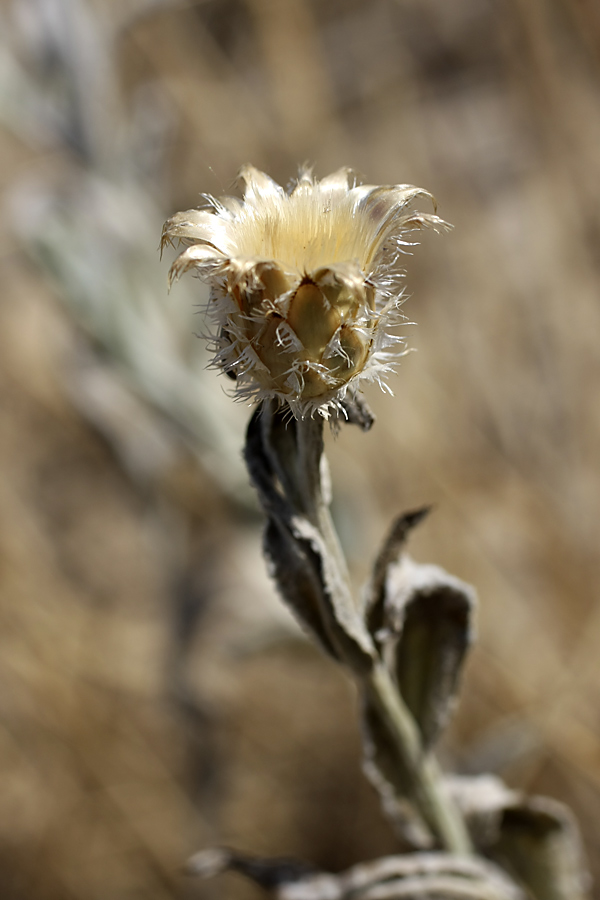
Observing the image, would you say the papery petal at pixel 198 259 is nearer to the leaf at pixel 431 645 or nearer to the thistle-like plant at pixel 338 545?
the thistle-like plant at pixel 338 545

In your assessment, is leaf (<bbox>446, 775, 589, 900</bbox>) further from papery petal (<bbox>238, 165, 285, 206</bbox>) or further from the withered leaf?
papery petal (<bbox>238, 165, 285, 206</bbox>)

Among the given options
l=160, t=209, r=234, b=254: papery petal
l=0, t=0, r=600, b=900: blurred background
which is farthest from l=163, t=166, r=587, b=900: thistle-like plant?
l=0, t=0, r=600, b=900: blurred background

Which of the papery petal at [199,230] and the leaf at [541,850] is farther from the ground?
the papery petal at [199,230]

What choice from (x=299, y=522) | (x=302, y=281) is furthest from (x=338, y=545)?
(x=302, y=281)

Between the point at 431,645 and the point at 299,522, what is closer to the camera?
the point at 299,522

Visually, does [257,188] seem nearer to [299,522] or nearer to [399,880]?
[299,522]

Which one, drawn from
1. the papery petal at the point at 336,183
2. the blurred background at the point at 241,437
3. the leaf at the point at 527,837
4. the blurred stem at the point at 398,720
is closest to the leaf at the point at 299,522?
the blurred stem at the point at 398,720
